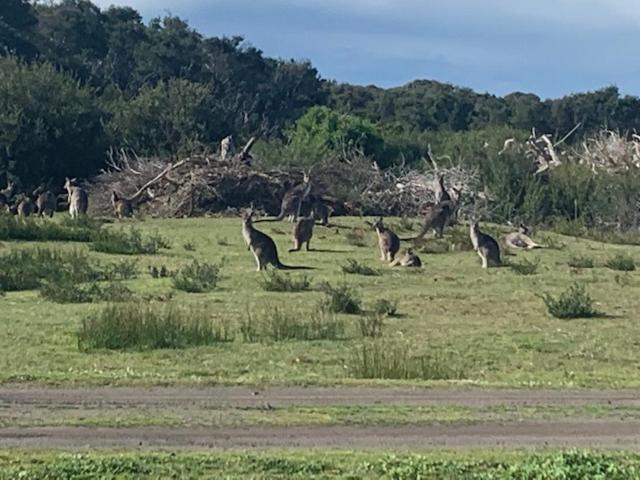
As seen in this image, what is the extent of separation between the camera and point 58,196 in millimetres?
50344

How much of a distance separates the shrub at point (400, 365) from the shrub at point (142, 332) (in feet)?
8.56

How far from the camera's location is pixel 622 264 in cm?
3325

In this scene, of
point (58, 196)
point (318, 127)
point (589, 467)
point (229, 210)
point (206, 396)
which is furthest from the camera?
point (318, 127)

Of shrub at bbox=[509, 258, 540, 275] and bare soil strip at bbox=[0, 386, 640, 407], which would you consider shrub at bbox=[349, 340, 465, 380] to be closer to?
bare soil strip at bbox=[0, 386, 640, 407]

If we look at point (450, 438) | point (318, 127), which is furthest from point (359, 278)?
point (318, 127)

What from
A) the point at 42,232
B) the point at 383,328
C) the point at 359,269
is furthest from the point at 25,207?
the point at 383,328

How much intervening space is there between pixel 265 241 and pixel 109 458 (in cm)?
1903

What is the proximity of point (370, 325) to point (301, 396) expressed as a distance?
23.5 feet

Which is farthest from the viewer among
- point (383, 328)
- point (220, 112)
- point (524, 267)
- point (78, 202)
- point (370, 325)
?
point (220, 112)

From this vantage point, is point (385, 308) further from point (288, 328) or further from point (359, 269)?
point (359, 269)

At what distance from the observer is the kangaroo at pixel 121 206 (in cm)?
4488

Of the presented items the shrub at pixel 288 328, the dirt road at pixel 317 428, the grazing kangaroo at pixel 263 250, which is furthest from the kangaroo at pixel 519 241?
the dirt road at pixel 317 428

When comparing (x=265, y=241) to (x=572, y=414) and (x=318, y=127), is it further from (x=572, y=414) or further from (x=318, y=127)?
(x=318, y=127)

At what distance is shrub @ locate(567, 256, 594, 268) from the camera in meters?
33.3
